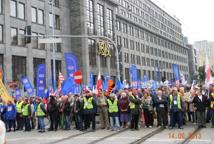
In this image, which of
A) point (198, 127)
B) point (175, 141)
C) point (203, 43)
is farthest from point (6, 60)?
point (203, 43)

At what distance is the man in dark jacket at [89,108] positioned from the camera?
1989 cm

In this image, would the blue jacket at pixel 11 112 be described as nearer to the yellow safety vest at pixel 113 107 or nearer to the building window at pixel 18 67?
the yellow safety vest at pixel 113 107

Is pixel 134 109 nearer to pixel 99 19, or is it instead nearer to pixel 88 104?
pixel 88 104

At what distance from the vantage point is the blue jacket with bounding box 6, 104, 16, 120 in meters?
22.0

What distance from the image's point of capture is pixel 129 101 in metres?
19.3

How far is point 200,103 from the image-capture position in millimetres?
18547

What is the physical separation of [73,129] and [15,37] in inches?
1316

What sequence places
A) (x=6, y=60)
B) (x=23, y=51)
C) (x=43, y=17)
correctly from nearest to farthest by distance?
(x=6, y=60) < (x=23, y=51) < (x=43, y=17)

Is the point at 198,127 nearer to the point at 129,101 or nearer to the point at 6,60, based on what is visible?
the point at 129,101

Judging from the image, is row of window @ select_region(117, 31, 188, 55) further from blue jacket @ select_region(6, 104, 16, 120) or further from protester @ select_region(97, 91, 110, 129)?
protester @ select_region(97, 91, 110, 129)

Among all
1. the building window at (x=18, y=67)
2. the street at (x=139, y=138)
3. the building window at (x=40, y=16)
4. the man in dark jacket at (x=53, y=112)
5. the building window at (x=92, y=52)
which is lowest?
the street at (x=139, y=138)

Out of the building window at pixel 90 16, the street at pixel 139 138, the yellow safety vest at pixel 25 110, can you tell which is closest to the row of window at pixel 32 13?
the building window at pixel 90 16

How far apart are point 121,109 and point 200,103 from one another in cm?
348

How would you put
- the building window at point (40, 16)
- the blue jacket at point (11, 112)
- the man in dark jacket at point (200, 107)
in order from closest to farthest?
the man in dark jacket at point (200, 107) → the blue jacket at point (11, 112) → the building window at point (40, 16)
